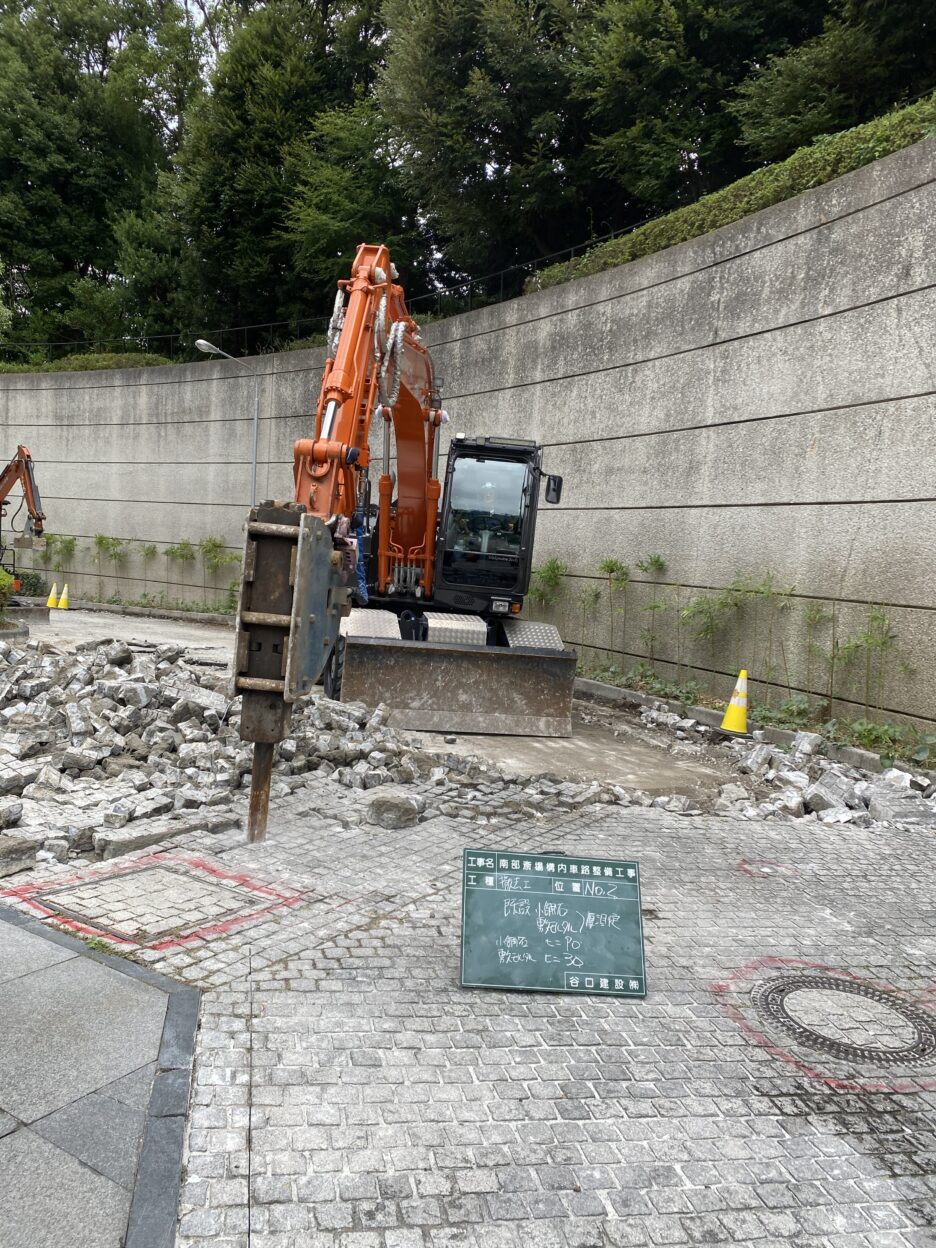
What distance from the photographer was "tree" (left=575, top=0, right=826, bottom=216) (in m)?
15.2

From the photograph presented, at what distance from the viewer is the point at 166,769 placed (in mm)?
6973

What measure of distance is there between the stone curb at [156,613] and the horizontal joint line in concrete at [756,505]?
1117cm

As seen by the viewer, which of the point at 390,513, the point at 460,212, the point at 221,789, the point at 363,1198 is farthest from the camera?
the point at 460,212

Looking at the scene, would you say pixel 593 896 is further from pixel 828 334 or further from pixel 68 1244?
pixel 828 334

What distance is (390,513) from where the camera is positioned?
1190 cm

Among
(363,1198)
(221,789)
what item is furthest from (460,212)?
(363,1198)

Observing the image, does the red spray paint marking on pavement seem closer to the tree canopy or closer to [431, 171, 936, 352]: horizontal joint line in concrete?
[431, 171, 936, 352]: horizontal joint line in concrete

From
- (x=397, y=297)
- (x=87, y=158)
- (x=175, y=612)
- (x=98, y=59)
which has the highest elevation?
(x=98, y=59)

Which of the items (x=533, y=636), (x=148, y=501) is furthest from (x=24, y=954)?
(x=148, y=501)

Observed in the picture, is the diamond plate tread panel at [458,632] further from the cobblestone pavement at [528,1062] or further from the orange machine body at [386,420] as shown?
the cobblestone pavement at [528,1062]

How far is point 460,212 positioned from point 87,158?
836 inches

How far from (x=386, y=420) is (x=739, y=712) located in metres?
5.55

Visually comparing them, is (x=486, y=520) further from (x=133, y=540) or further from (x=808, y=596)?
(x=133, y=540)

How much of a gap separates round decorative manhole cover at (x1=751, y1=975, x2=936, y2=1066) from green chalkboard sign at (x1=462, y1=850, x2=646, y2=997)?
0.71m
